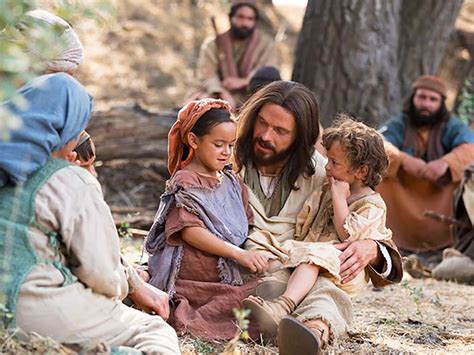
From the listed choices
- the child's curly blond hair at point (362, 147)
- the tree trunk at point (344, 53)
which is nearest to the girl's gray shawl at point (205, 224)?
the child's curly blond hair at point (362, 147)

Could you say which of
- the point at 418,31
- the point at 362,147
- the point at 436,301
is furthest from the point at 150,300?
the point at 418,31

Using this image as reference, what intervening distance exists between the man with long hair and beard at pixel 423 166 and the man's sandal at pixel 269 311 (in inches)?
185

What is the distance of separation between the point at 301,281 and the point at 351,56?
5.06 m

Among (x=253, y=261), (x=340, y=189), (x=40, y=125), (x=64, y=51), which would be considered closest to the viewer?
(x=40, y=125)

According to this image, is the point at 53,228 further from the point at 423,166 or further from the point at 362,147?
the point at 423,166

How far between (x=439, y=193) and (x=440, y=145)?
464 mm

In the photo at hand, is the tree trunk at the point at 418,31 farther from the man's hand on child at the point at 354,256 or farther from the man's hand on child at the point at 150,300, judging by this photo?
the man's hand on child at the point at 150,300

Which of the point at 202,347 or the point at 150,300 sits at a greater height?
the point at 150,300

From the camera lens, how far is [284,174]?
575 cm

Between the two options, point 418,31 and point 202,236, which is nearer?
point 202,236

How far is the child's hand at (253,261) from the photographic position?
5090 mm

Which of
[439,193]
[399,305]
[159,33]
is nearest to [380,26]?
[439,193]

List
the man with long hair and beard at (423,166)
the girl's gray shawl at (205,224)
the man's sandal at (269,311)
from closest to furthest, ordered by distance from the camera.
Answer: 1. the man's sandal at (269,311)
2. the girl's gray shawl at (205,224)
3. the man with long hair and beard at (423,166)

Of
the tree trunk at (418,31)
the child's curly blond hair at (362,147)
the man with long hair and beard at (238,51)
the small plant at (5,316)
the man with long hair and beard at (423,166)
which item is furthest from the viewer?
the man with long hair and beard at (238,51)
